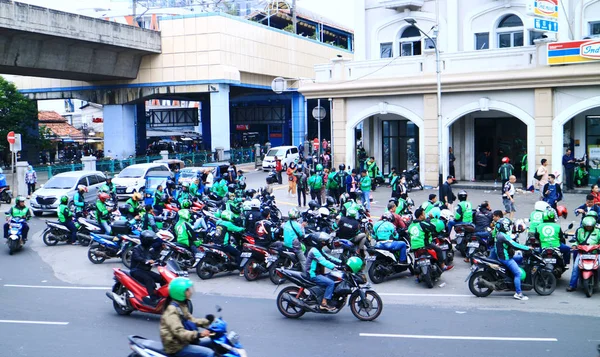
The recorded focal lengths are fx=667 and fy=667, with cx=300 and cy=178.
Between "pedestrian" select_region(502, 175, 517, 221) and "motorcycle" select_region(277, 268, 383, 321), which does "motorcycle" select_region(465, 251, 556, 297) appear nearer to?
"motorcycle" select_region(277, 268, 383, 321)

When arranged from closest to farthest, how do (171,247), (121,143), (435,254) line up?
(435,254), (171,247), (121,143)

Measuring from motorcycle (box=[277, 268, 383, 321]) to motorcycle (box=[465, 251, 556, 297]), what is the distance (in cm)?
250

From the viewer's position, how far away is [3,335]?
10438mm

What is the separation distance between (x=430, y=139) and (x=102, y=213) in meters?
15.6

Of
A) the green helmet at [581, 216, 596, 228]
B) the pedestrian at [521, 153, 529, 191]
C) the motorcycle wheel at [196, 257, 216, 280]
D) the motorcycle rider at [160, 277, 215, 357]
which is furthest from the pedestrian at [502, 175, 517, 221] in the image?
the motorcycle rider at [160, 277, 215, 357]

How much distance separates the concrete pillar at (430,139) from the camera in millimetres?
28250

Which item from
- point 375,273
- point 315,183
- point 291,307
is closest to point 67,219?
point 315,183

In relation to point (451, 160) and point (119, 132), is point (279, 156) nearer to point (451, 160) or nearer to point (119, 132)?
point (119, 132)

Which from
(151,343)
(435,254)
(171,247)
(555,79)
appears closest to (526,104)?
(555,79)

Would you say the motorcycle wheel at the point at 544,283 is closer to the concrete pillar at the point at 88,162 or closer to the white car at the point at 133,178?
the white car at the point at 133,178

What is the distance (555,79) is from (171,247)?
676 inches

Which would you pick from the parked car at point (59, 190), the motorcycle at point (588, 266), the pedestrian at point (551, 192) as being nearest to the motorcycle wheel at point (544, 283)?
the motorcycle at point (588, 266)

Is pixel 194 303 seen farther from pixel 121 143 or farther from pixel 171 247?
pixel 121 143

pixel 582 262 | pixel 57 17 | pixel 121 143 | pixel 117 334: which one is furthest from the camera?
pixel 121 143
